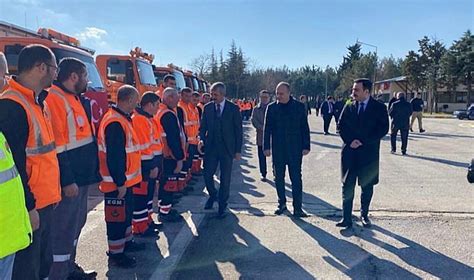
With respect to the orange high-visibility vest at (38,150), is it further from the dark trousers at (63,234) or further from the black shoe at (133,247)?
the black shoe at (133,247)

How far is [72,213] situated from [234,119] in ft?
10.2

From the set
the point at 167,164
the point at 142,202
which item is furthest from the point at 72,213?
the point at 167,164

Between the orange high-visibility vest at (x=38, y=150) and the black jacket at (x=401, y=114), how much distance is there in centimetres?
1148

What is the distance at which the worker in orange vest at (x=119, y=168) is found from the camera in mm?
4168

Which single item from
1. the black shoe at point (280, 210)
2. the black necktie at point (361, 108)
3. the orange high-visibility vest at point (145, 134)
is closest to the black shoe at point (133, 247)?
the orange high-visibility vest at point (145, 134)

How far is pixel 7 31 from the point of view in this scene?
8.99 metres

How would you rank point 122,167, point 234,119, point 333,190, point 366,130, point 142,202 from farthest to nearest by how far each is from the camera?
point 333,190 → point 234,119 → point 366,130 → point 142,202 → point 122,167

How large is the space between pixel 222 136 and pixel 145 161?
1484 millimetres

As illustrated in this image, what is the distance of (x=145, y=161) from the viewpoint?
16.9 ft

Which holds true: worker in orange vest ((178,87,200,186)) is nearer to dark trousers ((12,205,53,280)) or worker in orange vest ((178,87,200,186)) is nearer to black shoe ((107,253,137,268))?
black shoe ((107,253,137,268))

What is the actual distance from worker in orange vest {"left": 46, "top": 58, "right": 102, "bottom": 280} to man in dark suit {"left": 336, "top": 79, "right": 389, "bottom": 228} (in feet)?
11.3

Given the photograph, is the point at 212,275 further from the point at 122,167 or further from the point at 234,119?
the point at 234,119

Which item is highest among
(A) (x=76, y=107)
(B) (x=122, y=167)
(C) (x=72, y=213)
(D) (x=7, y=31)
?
(D) (x=7, y=31)

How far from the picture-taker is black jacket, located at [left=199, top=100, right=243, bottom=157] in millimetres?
6281
